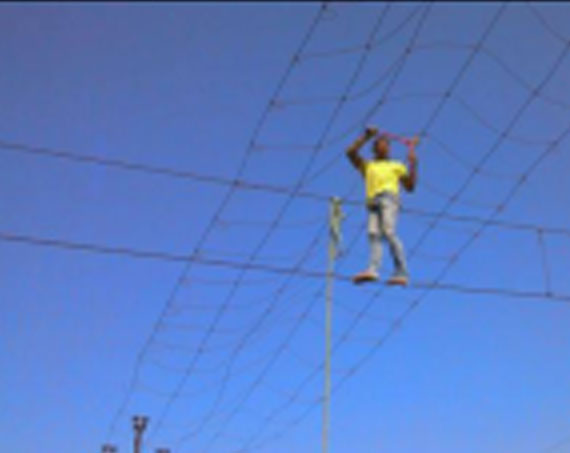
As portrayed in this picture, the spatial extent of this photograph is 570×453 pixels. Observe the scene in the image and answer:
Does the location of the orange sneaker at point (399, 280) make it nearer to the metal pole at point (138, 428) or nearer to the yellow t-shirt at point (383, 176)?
the yellow t-shirt at point (383, 176)

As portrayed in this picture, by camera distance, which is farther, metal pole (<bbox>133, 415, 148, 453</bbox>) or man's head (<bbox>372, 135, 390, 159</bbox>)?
metal pole (<bbox>133, 415, 148, 453</bbox>)

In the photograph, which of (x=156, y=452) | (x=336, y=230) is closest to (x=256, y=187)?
(x=336, y=230)

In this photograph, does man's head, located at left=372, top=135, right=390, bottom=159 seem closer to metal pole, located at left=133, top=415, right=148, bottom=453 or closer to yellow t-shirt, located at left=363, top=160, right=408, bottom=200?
yellow t-shirt, located at left=363, top=160, right=408, bottom=200

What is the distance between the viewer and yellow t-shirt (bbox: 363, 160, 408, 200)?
8.09 m

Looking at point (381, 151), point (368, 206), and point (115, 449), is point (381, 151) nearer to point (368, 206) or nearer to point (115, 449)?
point (368, 206)

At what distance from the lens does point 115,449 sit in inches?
1195

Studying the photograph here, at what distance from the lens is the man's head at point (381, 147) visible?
8188 millimetres

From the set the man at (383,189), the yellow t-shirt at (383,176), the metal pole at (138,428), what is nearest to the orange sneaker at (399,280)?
the man at (383,189)

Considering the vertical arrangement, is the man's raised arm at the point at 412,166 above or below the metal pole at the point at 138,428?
below

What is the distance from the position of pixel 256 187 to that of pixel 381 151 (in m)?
1.23

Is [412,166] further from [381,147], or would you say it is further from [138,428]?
[138,428]

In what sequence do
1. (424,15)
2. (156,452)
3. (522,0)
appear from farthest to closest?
(156,452) → (424,15) → (522,0)

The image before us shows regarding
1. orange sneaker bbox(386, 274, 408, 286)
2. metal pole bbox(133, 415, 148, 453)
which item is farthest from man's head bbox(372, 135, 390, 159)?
metal pole bbox(133, 415, 148, 453)

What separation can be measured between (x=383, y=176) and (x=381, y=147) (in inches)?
11.6
